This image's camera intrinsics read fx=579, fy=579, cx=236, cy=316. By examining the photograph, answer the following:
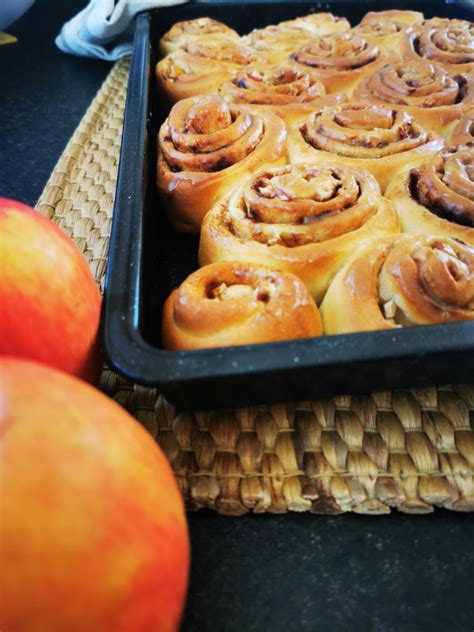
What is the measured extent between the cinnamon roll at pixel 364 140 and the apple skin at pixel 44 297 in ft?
1.83

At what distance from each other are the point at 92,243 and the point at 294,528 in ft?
2.23

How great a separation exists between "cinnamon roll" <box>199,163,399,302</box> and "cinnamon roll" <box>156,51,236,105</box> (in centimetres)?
54

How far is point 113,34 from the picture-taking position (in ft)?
6.11

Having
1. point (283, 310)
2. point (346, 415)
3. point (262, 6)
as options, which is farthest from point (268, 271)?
point (262, 6)

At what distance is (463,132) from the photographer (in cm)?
114

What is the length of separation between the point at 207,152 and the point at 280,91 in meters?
0.33

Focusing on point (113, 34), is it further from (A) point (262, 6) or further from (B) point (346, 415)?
(B) point (346, 415)

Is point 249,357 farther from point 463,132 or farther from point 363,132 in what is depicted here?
point 463,132

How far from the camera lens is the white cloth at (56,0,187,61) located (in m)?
1.77

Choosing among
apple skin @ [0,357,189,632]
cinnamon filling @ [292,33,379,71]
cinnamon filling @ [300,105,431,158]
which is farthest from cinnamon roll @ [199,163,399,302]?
cinnamon filling @ [292,33,379,71]

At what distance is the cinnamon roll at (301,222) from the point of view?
874 millimetres

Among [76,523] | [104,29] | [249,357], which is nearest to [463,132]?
[249,357]

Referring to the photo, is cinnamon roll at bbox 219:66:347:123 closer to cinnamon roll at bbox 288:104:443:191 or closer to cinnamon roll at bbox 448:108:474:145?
cinnamon roll at bbox 288:104:443:191

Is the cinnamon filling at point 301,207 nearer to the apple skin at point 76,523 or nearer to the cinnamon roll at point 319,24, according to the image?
the apple skin at point 76,523
